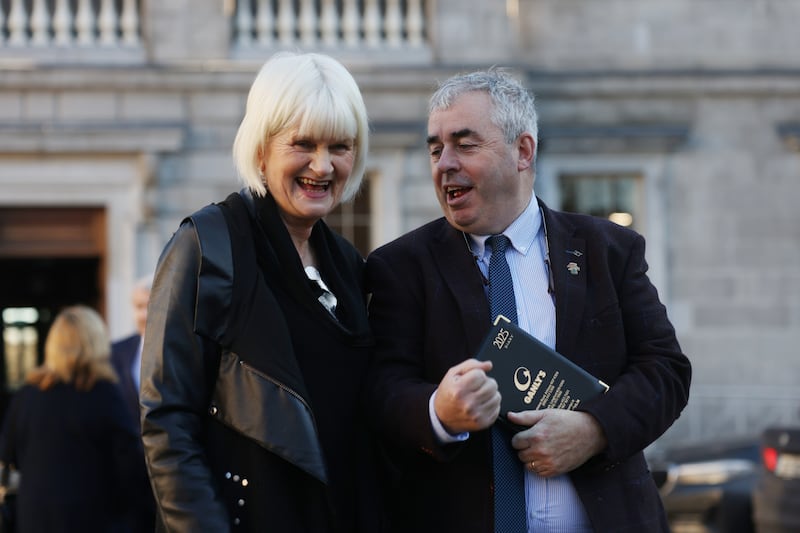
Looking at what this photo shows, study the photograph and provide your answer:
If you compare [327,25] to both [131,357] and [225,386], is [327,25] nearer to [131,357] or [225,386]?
[131,357]

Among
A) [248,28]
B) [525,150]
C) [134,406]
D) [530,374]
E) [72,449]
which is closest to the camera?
[530,374]

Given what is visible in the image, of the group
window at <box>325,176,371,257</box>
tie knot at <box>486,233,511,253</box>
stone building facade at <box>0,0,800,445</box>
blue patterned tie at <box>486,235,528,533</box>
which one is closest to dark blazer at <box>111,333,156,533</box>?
tie knot at <box>486,233,511,253</box>

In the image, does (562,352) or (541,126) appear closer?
(562,352)

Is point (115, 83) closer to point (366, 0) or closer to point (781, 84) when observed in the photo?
point (366, 0)

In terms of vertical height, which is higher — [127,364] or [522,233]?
[522,233]

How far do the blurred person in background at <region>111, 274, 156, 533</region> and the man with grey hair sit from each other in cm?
357

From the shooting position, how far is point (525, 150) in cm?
399

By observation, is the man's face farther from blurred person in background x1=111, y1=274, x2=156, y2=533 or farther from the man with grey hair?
blurred person in background x1=111, y1=274, x2=156, y2=533

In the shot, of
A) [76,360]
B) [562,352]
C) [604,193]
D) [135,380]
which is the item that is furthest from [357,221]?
[562,352]

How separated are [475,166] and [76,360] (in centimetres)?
401

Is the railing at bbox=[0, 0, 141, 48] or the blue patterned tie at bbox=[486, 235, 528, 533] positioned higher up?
the railing at bbox=[0, 0, 141, 48]

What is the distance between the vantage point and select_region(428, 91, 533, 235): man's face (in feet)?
12.7

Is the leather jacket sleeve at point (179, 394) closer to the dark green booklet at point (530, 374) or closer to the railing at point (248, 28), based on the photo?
the dark green booklet at point (530, 374)

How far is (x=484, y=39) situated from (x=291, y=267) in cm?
989
